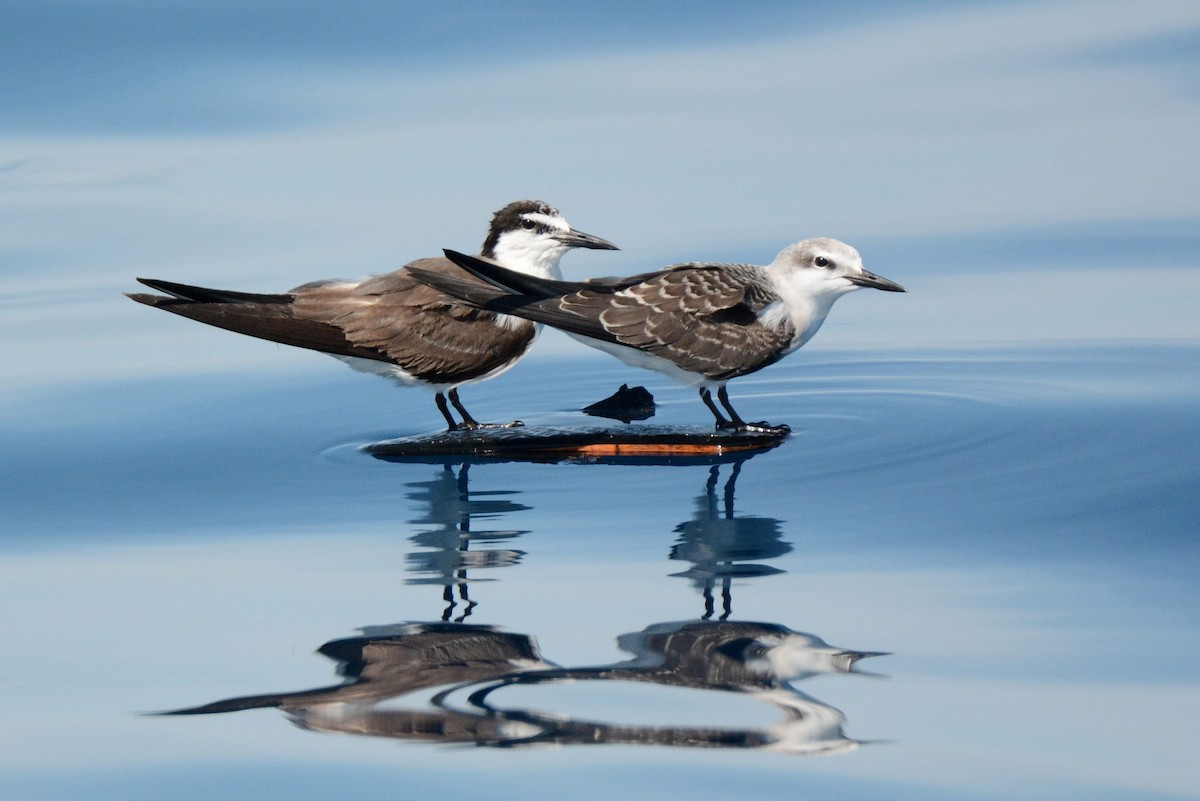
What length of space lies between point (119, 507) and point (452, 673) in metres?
3.00

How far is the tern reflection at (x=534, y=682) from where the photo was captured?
451cm

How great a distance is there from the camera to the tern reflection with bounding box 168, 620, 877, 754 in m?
4.51

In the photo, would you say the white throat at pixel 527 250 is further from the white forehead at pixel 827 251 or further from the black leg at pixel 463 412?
the white forehead at pixel 827 251

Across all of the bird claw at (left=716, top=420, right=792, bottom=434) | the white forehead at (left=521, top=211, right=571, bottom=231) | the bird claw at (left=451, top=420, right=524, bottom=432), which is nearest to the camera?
the bird claw at (left=716, top=420, right=792, bottom=434)

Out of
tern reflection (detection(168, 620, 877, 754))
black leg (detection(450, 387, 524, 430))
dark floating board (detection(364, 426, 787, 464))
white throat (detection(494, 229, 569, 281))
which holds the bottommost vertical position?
tern reflection (detection(168, 620, 877, 754))

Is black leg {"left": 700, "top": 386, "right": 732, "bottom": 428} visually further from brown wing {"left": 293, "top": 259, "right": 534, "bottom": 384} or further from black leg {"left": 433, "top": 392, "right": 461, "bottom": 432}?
black leg {"left": 433, "top": 392, "right": 461, "bottom": 432}

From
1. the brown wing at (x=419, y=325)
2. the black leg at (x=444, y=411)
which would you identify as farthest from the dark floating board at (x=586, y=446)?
the brown wing at (x=419, y=325)

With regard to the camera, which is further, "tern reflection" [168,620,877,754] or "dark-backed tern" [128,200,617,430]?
"dark-backed tern" [128,200,617,430]

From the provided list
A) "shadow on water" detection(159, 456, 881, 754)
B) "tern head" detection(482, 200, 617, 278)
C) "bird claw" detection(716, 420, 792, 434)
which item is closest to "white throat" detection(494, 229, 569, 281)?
"tern head" detection(482, 200, 617, 278)

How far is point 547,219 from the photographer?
9.45 metres

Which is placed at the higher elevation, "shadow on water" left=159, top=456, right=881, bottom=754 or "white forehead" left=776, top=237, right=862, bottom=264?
"white forehead" left=776, top=237, right=862, bottom=264

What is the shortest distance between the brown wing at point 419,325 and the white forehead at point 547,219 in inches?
25.0

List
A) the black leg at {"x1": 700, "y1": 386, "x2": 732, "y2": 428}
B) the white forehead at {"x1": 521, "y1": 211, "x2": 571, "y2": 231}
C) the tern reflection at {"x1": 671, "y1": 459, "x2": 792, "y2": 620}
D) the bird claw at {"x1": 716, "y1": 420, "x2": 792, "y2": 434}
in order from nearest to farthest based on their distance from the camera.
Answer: the tern reflection at {"x1": 671, "y1": 459, "x2": 792, "y2": 620}
the bird claw at {"x1": 716, "y1": 420, "x2": 792, "y2": 434}
the black leg at {"x1": 700, "y1": 386, "x2": 732, "y2": 428}
the white forehead at {"x1": 521, "y1": 211, "x2": 571, "y2": 231}

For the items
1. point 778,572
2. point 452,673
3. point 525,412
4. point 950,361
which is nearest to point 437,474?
point 525,412
